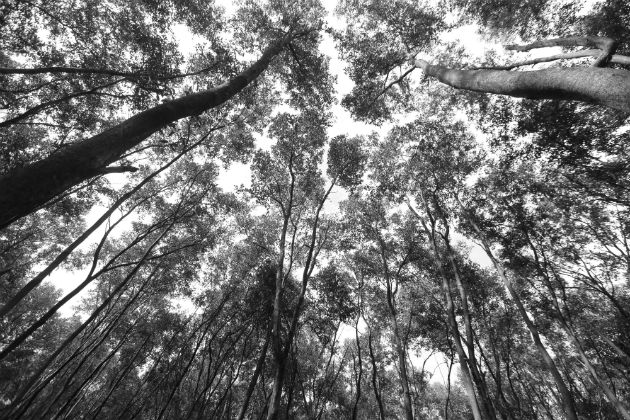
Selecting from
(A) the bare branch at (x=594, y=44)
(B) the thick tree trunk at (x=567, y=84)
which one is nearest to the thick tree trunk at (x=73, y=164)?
(B) the thick tree trunk at (x=567, y=84)

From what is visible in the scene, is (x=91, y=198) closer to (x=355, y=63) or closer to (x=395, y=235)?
(x=355, y=63)

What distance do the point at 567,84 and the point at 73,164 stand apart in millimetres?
4594

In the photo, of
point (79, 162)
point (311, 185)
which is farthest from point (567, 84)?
point (311, 185)

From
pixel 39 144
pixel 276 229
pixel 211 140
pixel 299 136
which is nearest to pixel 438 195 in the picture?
pixel 299 136

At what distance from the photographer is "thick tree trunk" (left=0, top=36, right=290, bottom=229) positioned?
2.13 meters

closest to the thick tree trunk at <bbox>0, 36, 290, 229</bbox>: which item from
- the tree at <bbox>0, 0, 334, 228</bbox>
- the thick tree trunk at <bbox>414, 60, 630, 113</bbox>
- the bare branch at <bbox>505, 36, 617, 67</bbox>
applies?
the tree at <bbox>0, 0, 334, 228</bbox>

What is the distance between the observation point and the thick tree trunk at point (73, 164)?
83.8 inches

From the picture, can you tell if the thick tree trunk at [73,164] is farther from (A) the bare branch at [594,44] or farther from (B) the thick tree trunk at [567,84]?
(A) the bare branch at [594,44]

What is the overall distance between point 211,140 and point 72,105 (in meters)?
5.20

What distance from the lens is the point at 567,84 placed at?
264 cm

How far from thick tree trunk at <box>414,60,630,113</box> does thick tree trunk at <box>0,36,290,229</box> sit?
433 centimetres

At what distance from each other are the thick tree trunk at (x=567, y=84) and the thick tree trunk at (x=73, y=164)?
170 inches

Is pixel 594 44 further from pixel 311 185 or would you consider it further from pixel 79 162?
pixel 311 185

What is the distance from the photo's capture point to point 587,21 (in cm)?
936
